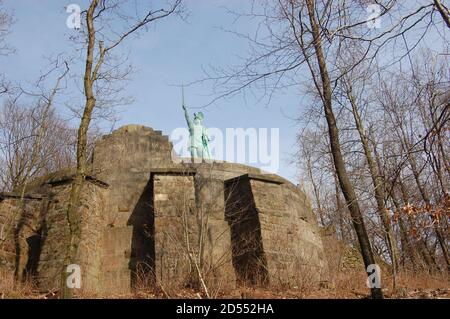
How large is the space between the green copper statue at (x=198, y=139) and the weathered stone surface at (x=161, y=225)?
1.81m

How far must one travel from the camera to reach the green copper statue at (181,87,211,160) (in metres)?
13.6

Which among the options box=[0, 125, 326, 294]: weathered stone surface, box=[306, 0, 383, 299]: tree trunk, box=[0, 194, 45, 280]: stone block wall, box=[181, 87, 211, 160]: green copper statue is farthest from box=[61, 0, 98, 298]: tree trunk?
box=[181, 87, 211, 160]: green copper statue

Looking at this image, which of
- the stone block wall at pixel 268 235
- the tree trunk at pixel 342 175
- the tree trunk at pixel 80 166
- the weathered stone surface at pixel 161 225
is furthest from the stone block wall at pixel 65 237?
the tree trunk at pixel 342 175

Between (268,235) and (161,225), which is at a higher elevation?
(161,225)

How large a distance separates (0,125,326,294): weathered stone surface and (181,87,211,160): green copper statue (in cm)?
181

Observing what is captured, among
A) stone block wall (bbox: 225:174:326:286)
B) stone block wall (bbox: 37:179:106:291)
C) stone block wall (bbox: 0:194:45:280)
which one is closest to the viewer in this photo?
stone block wall (bbox: 37:179:106:291)

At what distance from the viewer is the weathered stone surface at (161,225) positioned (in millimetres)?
8969

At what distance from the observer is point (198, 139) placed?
13742mm

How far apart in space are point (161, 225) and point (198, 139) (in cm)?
475

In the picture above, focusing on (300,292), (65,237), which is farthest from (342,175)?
(65,237)

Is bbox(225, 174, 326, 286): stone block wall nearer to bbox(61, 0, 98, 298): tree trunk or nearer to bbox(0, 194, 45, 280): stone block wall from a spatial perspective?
bbox(61, 0, 98, 298): tree trunk

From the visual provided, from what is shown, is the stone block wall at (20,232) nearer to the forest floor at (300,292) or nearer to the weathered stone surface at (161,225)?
the weathered stone surface at (161,225)

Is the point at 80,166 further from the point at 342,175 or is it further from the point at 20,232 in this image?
the point at 342,175
